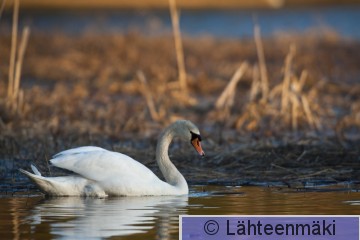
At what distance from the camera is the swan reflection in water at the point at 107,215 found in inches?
324

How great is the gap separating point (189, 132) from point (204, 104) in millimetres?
6914

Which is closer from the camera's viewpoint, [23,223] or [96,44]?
[23,223]

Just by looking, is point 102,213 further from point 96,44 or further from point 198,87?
point 96,44

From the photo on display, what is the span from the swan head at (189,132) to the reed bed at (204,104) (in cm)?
59

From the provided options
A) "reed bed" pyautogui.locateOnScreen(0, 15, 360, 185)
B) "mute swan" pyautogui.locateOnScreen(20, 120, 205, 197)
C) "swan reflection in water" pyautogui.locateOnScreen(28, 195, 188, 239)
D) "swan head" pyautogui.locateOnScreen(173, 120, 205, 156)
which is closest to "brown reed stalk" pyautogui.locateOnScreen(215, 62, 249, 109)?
"reed bed" pyautogui.locateOnScreen(0, 15, 360, 185)

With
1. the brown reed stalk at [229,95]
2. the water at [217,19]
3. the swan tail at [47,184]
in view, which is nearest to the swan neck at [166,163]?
the swan tail at [47,184]

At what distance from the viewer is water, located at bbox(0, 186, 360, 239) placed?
820 centimetres

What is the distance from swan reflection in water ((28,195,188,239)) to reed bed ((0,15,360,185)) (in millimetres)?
1446

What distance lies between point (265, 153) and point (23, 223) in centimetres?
443

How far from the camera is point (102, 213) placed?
30.3 feet

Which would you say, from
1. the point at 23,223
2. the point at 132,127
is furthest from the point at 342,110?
the point at 23,223

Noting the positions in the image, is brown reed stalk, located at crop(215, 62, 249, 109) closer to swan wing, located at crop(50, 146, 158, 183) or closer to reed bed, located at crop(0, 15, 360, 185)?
reed bed, located at crop(0, 15, 360, 185)

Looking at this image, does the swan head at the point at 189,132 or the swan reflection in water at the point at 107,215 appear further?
the swan head at the point at 189,132

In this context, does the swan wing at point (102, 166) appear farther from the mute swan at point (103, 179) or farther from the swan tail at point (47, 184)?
the swan tail at point (47, 184)
